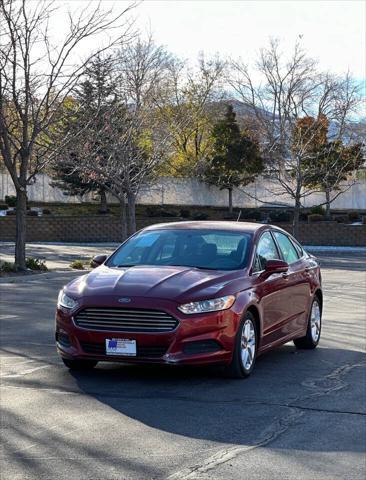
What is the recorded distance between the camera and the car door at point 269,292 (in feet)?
29.6

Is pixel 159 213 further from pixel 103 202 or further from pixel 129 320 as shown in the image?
pixel 129 320

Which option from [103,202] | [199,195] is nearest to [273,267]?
[103,202]

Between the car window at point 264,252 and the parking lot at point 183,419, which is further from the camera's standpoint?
the car window at point 264,252

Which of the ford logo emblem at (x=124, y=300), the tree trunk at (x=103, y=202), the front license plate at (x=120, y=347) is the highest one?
the tree trunk at (x=103, y=202)

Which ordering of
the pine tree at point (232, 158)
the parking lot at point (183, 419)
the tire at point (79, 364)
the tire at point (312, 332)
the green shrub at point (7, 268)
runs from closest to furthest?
the parking lot at point (183, 419) → the tire at point (79, 364) → the tire at point (312, 332) → the green shrub at point (7, 268) → the pine tree at point (232, 158)

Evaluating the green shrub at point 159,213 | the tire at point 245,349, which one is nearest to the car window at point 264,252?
the tire at point 245,349

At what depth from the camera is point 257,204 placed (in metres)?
51.8

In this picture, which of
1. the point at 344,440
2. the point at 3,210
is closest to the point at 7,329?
the point at 344,440

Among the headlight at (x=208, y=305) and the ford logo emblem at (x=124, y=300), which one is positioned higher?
the ford logo emblem at (x=124, y=300)

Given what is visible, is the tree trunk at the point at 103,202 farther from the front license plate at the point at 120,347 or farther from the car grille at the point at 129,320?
the front license plate at the point at 120,347

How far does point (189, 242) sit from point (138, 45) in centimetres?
2609

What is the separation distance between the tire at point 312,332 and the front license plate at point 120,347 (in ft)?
10.3

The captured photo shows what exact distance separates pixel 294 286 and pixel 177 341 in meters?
2.54

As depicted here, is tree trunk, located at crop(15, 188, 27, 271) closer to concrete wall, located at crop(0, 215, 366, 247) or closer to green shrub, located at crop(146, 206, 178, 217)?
concrete wall, located at crop(0, 215, 366, 247)
